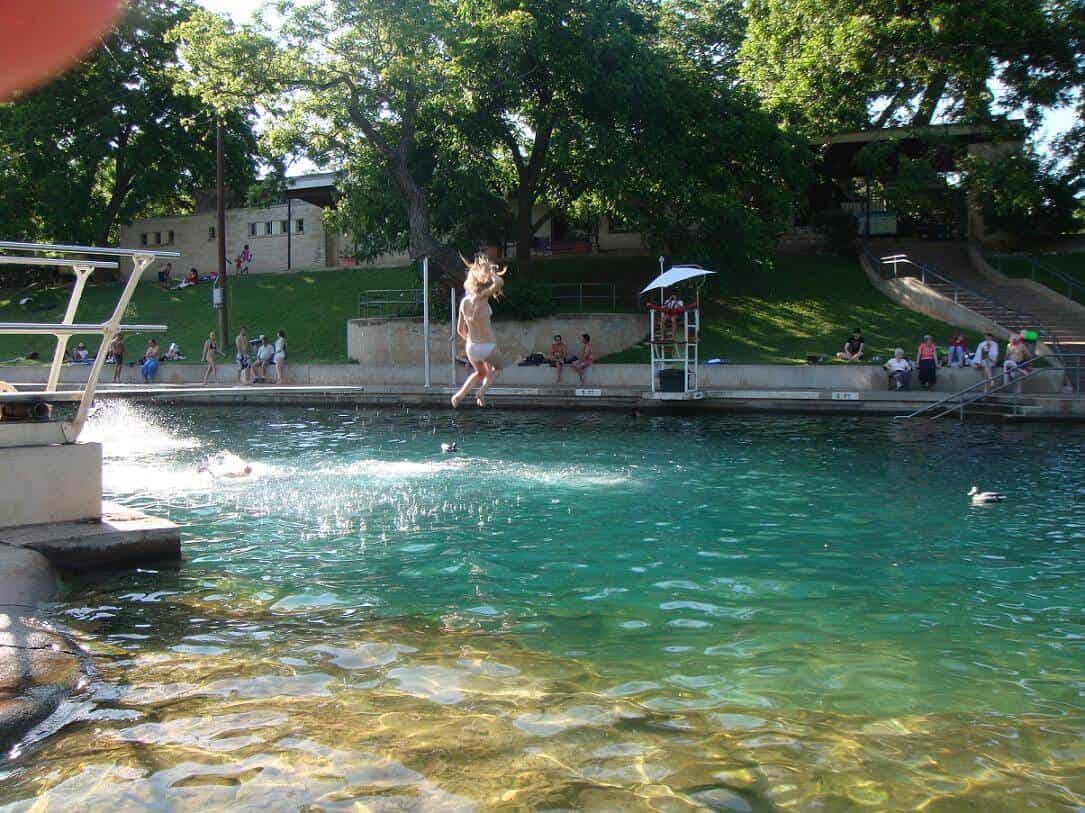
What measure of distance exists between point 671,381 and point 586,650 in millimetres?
19321

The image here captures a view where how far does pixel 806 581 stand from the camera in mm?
10016

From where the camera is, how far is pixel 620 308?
127 feet

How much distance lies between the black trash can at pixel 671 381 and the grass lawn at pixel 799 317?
592 centimetres

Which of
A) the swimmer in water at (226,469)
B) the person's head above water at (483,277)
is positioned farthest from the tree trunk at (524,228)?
the person's head above water at (483,277)

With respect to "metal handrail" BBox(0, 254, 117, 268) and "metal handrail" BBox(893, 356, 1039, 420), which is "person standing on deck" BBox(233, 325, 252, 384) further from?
"metal handrail" BBox(0, 254, 117, 268)

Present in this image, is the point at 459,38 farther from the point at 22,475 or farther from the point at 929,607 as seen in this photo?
the point at 929,607

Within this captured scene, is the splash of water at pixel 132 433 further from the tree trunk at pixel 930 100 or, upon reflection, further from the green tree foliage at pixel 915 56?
the tree trunk at pixel 930 100

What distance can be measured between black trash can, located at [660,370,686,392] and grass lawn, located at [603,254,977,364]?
5.92m

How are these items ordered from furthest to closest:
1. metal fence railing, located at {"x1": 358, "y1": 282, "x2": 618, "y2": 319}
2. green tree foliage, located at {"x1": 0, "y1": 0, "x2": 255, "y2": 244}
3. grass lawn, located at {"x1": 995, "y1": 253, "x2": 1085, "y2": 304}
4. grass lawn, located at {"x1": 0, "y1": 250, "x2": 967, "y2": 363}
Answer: green tree foliage, located at {"x1": 0, "y1": 0, "x2": 255, "y2": 244}, metal fence railing, located at {"x1": 358, "y1": 282, "x2": 618, "y2": 319}, grass lawn, located at {"x1": 995, "y1": 253, "x2": 1085, "y2": 304}, grass lawn, located at {"x1": 0, "y1": 250, "x2": 967, "y2": 363}

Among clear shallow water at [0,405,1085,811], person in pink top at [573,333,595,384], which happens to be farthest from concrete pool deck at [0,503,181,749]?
person in pink top at [573,333,595,384]

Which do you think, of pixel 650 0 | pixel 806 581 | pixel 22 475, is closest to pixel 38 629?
pixel 22 475

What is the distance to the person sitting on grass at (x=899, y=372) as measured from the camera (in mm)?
27500

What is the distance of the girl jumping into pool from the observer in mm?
13398

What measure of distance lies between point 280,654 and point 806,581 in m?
5.44
